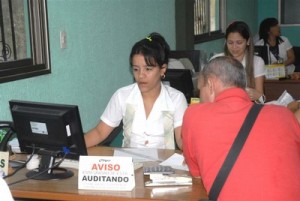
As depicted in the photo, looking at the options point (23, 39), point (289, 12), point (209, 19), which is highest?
point (289, 12)

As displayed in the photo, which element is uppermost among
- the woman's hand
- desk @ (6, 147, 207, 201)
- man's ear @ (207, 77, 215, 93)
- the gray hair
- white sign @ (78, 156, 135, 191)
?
the gray hair

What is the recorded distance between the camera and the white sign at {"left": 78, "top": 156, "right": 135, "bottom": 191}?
1862 mm

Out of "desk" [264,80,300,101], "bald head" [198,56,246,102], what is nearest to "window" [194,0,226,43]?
"desk" [264,80,300,101]

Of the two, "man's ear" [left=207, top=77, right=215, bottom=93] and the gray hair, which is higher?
the gray hair

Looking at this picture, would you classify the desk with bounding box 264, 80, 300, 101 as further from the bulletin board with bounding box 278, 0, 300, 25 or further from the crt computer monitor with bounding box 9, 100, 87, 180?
the bulletin board with bounding box 278, 0, 300, 25

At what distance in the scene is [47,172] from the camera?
6.89 ft

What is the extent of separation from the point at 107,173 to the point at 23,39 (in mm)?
1514

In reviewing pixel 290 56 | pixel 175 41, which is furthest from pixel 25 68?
pixel 290 56

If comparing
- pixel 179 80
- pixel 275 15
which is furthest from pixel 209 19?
pixel 179 80

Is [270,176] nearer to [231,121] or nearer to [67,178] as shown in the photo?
[231,121]

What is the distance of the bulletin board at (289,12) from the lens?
8.48m

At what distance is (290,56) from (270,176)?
5087 millimetres

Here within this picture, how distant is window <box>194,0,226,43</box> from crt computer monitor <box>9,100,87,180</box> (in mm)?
4267

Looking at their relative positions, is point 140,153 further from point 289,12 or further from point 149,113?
point 289,12
